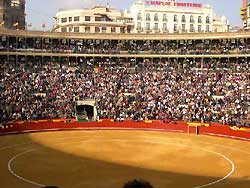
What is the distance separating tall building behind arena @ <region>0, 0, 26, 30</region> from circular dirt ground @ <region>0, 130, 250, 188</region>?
46.9m

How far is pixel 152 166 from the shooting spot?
1085 inches

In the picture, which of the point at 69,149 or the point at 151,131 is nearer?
the point at 69,149

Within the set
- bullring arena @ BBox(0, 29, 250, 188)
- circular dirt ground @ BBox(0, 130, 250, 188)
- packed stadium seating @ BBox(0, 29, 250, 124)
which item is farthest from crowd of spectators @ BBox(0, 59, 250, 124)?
circular dirt ground @ BBox(0, 130, 250, 188)

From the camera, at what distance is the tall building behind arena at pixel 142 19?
9756cm

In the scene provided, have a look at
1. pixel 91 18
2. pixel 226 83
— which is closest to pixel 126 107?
pixel 226 83

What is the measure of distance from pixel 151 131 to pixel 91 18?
58.4m

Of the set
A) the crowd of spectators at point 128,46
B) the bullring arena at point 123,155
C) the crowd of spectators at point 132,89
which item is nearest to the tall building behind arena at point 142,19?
the crowd of spectators at point 128,46

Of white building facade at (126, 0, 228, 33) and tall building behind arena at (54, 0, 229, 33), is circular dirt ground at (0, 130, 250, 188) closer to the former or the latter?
tall building behind arena at (54, 0, 229, 33)

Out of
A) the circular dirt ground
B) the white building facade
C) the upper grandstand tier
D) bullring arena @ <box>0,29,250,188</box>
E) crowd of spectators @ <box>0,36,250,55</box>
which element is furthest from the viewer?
the white building facade

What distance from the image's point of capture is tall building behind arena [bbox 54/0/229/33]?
97.6 metres

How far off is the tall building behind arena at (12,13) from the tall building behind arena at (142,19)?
13.3 metres

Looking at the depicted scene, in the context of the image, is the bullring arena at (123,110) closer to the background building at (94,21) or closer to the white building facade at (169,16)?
the background building at (94,21)

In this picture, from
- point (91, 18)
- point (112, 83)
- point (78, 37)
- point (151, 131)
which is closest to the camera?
point (151, 131)

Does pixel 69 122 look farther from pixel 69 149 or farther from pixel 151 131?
pixel 69 149
